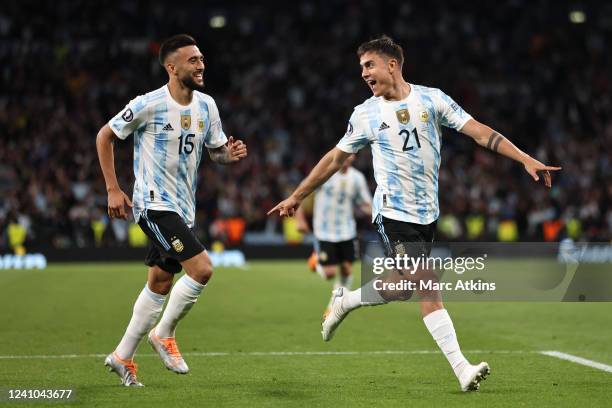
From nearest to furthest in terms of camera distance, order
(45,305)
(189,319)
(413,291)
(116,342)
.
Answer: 1. (413,291)
2. (116,342)
3. (189,319)
4. (45,305)

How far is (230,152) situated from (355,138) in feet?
3.62

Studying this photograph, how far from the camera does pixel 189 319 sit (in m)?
13.6

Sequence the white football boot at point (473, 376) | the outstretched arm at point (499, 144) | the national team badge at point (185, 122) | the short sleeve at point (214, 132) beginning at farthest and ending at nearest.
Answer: the short sleeve at point (214, 132) < the national team badge at point (185, 122) < the outstretched arm at point (499, 144) < the white football boot at point (473, 376)

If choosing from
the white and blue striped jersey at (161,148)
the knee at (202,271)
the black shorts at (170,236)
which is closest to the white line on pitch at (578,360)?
the knee at (202,271)

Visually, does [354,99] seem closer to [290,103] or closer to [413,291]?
[290,103]

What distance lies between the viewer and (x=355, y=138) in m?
8.09

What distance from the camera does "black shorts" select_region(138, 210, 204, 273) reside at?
792cm

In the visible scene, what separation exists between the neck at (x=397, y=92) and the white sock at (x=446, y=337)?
159cm

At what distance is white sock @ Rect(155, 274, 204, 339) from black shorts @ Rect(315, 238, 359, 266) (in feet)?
25.4

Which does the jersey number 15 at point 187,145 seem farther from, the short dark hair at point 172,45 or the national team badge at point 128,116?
the short dark hair at point 172,45

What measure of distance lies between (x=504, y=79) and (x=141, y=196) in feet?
89.7

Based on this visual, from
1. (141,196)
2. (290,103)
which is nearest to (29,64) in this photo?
(290,103)

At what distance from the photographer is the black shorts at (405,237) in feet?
26.0

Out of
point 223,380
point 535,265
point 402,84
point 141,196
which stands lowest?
point 535,265
